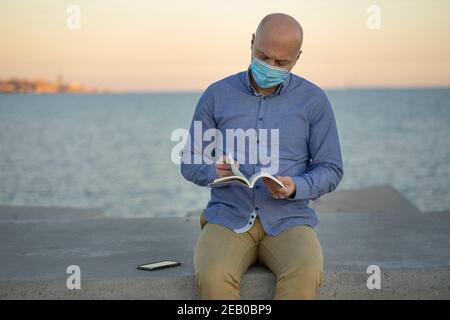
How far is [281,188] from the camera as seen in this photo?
150 inches

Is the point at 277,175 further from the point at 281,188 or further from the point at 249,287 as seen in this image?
the point at 249,287

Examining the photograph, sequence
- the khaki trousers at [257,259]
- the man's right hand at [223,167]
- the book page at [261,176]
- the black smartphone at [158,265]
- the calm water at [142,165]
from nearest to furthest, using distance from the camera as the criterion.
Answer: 1. the book page at [261,176]
2. the khaki trousers at [257,259]
3. the man's right hand at [223,167]
4. the black smartphone at [158,265]
5. the calm water at [142,165]

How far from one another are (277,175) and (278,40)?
0.66 m

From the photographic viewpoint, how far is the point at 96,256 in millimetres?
4691

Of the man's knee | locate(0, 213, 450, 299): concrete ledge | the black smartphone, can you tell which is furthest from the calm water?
the man's knee

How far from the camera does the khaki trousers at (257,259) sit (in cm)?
372

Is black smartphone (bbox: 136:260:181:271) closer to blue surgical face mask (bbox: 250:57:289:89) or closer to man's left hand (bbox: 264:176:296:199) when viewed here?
man's left hand (bbox: 264:176:296:199)

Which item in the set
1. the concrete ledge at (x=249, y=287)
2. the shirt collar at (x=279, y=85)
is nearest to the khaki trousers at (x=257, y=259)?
the concrete ledge at (x=249, y=287)

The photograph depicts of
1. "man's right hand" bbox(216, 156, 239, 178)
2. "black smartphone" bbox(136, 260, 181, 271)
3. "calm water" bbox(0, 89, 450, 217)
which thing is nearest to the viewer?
"man's right hand" bbox(216, 156, 239, 178)

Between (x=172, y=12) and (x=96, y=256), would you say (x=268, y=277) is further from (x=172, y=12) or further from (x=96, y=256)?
(x=172, y=12)

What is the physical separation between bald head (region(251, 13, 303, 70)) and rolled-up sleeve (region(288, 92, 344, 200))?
0.30 metres

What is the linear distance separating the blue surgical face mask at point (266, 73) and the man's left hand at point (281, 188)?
482 millimetres

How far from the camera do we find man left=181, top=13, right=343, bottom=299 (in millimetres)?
3832

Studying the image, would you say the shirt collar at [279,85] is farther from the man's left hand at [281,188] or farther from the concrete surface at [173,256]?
the concrete surface at [173,256]
